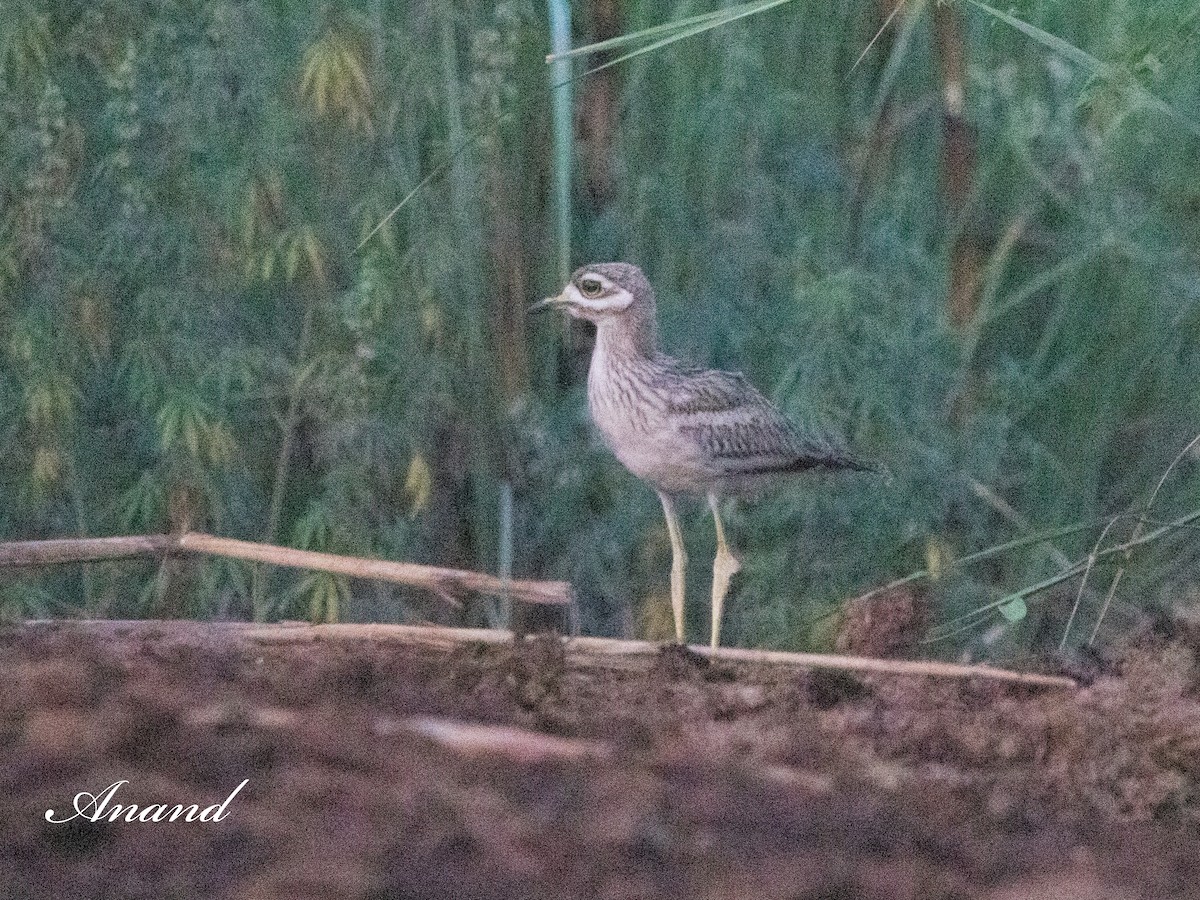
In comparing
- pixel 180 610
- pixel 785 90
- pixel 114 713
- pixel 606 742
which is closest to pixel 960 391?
pixel 785 90

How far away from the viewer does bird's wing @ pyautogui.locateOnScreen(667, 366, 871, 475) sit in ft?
8.05

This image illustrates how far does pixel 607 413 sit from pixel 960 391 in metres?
0.55

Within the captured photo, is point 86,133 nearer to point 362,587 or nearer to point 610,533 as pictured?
point 362,587

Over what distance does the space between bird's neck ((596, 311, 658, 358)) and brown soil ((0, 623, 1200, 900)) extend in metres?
0.47

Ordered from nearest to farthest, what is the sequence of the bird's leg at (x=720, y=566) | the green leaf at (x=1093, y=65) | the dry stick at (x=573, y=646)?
the dry stick at (x=573, y=646)
the green leaf at (x=1093, y=65)
the bird's leg at (x=720, y=566)

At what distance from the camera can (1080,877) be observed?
5.62 feet

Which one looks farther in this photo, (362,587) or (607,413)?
(362,587)

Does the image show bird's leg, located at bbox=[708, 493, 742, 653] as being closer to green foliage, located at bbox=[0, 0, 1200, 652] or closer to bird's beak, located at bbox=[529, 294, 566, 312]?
green foliage, located at bbox=[0, 0, 1200, 652]

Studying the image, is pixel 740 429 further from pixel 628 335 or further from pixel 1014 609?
pixel 1014 609

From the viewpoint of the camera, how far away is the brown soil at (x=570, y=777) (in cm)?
161

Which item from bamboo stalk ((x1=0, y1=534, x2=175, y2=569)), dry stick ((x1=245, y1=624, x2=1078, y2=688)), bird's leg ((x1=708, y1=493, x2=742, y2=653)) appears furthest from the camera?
bird's leg ((x1=708, y1=493, x2=742, y2=653))
